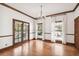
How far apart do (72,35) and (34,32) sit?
5.25m

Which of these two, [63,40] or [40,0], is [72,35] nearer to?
[63,40]

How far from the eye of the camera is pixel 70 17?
26.3 feet

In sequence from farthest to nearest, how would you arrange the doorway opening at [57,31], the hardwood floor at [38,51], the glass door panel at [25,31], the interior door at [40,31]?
the interior door at [40,31], the glass door panel at [25,31], the doorway opening at [57,31], the hardwood floor at [38,51]

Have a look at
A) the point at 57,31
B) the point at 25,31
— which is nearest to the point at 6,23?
the point at 25,31

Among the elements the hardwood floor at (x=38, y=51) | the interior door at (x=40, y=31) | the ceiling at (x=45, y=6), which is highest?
the ceiling at (x=45, y=6)

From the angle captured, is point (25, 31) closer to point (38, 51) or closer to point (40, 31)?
point (40, 31)

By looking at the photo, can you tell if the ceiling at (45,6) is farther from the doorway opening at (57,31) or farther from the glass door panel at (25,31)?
the glass door panel at (25,31)

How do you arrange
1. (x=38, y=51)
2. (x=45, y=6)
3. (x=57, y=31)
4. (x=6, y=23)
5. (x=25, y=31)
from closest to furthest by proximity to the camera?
(x=38, y=51)
(x=6, y=23)
(x=45, y=6)
(x=57, y=31)
(x=25, y=31)

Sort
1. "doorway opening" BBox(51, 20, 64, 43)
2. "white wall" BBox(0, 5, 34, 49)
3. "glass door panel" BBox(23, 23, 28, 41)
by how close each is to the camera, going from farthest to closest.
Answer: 1. "glass door panel" BBox(23, 23, 28, 41)
2. "doorway opening" BBox(51, 20, 64, 43)
3. "white wall" BBox(0, 5, 34, 49)

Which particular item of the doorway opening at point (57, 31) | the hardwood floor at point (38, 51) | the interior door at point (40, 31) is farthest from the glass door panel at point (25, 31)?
the hardwood floor at point (38, 51)

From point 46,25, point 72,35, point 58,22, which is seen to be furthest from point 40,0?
point 46,25

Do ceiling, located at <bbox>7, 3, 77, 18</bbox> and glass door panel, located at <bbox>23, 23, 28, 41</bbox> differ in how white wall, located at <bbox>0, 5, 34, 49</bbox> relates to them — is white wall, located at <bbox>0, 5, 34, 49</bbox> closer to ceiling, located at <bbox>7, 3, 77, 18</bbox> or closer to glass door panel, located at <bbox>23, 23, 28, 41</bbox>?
ceiling, located at <bbox>7, 3, 77, 18</bbox>

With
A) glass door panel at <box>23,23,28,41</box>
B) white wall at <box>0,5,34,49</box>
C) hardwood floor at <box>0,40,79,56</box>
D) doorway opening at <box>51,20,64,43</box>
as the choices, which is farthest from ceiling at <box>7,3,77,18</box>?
hardwood floor at <box>0,40,79,56</box>

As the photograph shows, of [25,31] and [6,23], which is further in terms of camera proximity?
[25,31]
